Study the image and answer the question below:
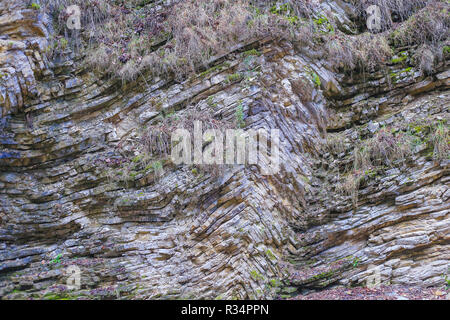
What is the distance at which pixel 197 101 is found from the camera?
765cm

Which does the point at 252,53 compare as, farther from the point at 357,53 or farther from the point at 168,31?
the point at 357,53

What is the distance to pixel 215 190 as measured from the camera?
22.1 ft

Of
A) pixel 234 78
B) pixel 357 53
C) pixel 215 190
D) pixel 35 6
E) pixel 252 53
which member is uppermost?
pixel 35 6

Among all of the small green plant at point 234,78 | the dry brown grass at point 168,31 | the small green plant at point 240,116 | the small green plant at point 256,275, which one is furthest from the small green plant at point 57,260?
the small green plant at point 234,78

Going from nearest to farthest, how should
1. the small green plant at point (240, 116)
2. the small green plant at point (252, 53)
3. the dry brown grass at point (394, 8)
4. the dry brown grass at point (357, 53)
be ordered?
the small green plant at point (240, 116), the small green plant at point (252, 53), the dry brown grass at point (357, 53), the dry brown grass at point (394, 8)

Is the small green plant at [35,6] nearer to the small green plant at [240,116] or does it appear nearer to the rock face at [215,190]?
the rock face at [215,190]

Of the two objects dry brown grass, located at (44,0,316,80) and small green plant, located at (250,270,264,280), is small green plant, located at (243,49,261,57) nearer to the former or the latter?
dry brown grass, located at (44,0,316,80)

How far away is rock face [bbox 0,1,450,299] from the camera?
6.17 m

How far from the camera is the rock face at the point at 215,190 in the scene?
617 centimetres

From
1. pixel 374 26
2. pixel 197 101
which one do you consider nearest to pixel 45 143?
pixel 197 101

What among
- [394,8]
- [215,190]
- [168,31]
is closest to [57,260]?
[215,190]

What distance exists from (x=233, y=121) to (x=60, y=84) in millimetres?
3483

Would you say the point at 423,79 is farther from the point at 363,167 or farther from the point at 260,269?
the point at 260,269

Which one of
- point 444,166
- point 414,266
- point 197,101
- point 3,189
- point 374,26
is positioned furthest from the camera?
point 374,26
